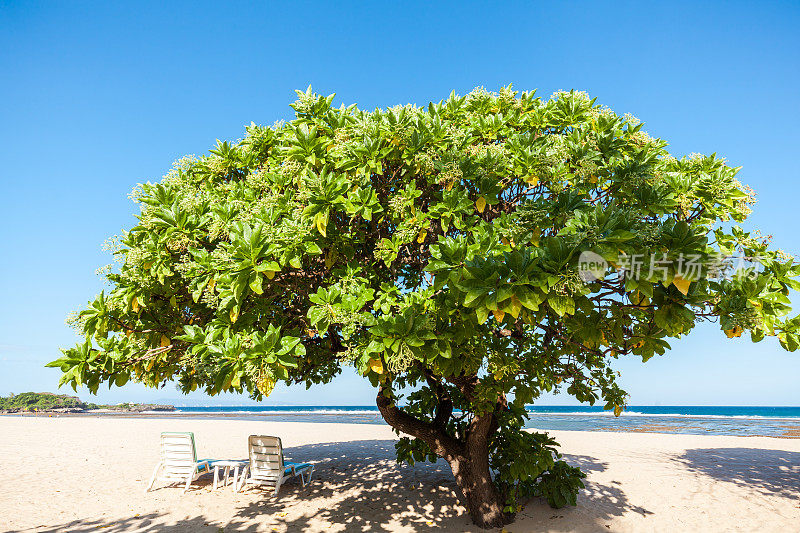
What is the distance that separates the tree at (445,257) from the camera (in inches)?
135

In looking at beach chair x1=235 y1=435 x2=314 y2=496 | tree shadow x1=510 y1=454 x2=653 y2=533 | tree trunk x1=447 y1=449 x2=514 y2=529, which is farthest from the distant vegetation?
tree shadow x1=510 y1=454 x2=653 y2=533

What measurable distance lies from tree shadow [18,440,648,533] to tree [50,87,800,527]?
737 millimetres

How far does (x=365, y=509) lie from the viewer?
24.4 feet

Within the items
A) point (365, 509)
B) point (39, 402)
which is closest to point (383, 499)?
point (365, 509)

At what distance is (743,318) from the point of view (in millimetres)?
3742

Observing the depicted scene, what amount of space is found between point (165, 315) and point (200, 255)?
178 centimetres

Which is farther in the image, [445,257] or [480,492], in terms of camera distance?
[480,492]

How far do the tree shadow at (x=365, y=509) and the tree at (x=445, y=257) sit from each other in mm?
737

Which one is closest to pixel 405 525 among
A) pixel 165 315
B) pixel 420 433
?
pixel 420 433

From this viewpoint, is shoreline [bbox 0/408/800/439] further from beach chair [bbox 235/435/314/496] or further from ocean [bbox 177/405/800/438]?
beach chair [bbox 235/435/314/496]

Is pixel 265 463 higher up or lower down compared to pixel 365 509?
higher up

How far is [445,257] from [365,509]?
5.75 meters

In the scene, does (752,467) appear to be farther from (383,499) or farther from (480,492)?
(383,499)

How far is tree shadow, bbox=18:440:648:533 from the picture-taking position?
6555 mm
